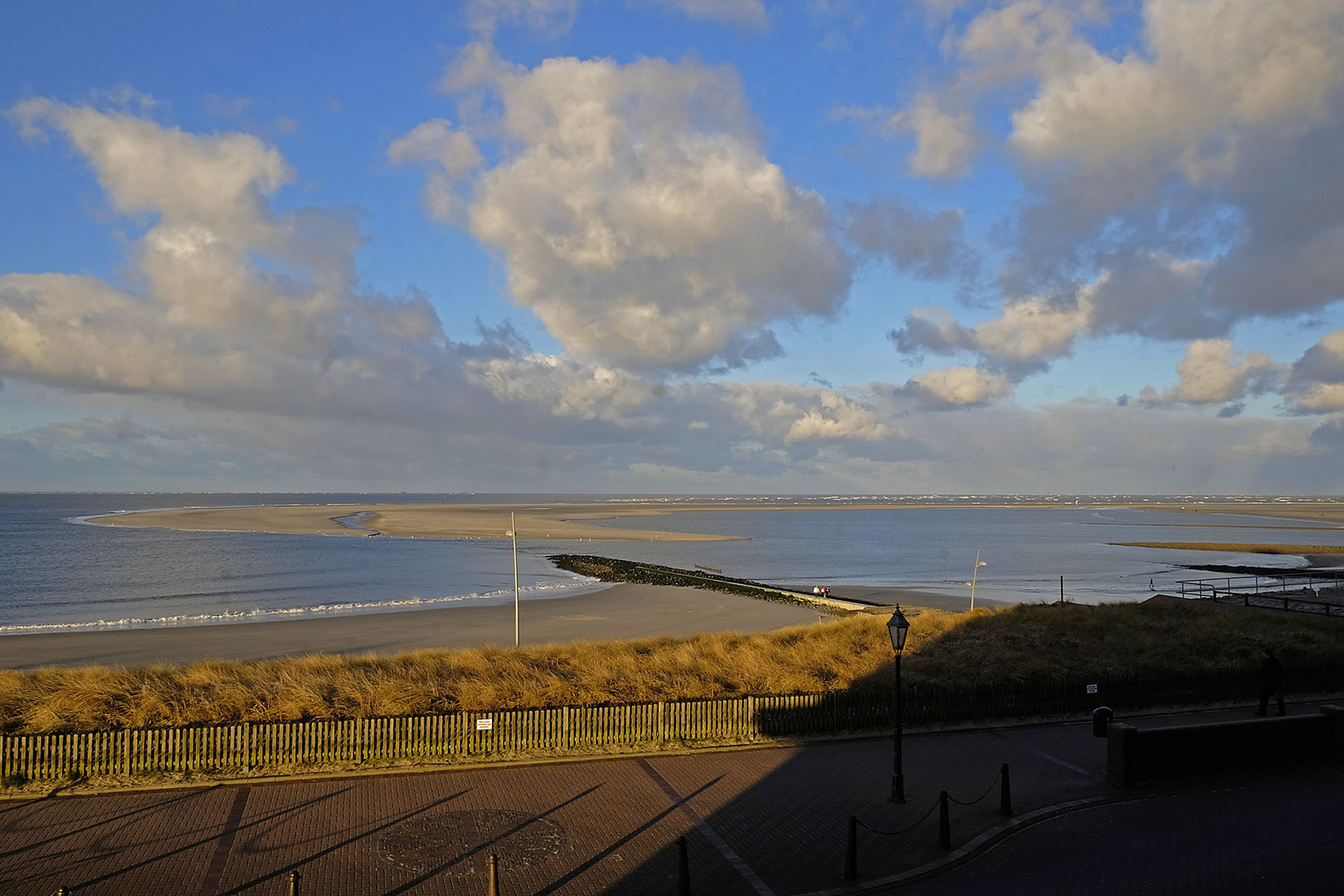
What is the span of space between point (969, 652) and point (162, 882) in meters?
19.3

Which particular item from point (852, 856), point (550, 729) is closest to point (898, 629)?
point (852, 856)

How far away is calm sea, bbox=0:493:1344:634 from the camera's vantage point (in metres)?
51.3

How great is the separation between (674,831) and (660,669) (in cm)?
842

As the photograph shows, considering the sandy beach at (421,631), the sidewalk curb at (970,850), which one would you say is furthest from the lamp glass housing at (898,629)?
the sandy beach at (421,631)

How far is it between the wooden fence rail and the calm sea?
30.4 meters

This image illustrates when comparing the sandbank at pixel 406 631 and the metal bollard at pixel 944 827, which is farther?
the sandbank at pixel 406 631

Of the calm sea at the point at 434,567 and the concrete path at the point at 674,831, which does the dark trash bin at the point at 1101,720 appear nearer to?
the concrete path at the point at 674,831

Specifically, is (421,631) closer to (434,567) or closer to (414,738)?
(414,738)

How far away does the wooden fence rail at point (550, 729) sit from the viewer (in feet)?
52.3

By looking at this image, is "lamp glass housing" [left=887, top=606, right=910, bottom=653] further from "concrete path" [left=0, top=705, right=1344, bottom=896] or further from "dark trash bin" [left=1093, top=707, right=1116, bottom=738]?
"dark trash bin" [left=1093, top=707, right=1116, bottom=738]

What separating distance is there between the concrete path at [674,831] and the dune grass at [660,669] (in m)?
2.77

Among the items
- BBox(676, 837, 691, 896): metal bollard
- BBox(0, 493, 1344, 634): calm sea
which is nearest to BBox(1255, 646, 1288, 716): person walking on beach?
BBox(676, 837, 691, 896): metal bollard

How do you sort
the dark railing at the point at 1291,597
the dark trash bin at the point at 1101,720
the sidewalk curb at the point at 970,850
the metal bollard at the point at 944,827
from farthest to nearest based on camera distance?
the dark railing at the point at 1291,597 < the dark trash bin at the point at 1101,720 < the metal bollard at the point at 944,827 < the sidewalk curb at the point at 970,850

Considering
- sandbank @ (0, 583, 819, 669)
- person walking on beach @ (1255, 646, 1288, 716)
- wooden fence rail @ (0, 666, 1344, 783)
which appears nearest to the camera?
wooden fence rail @ (0, 666, 1344, 783)
